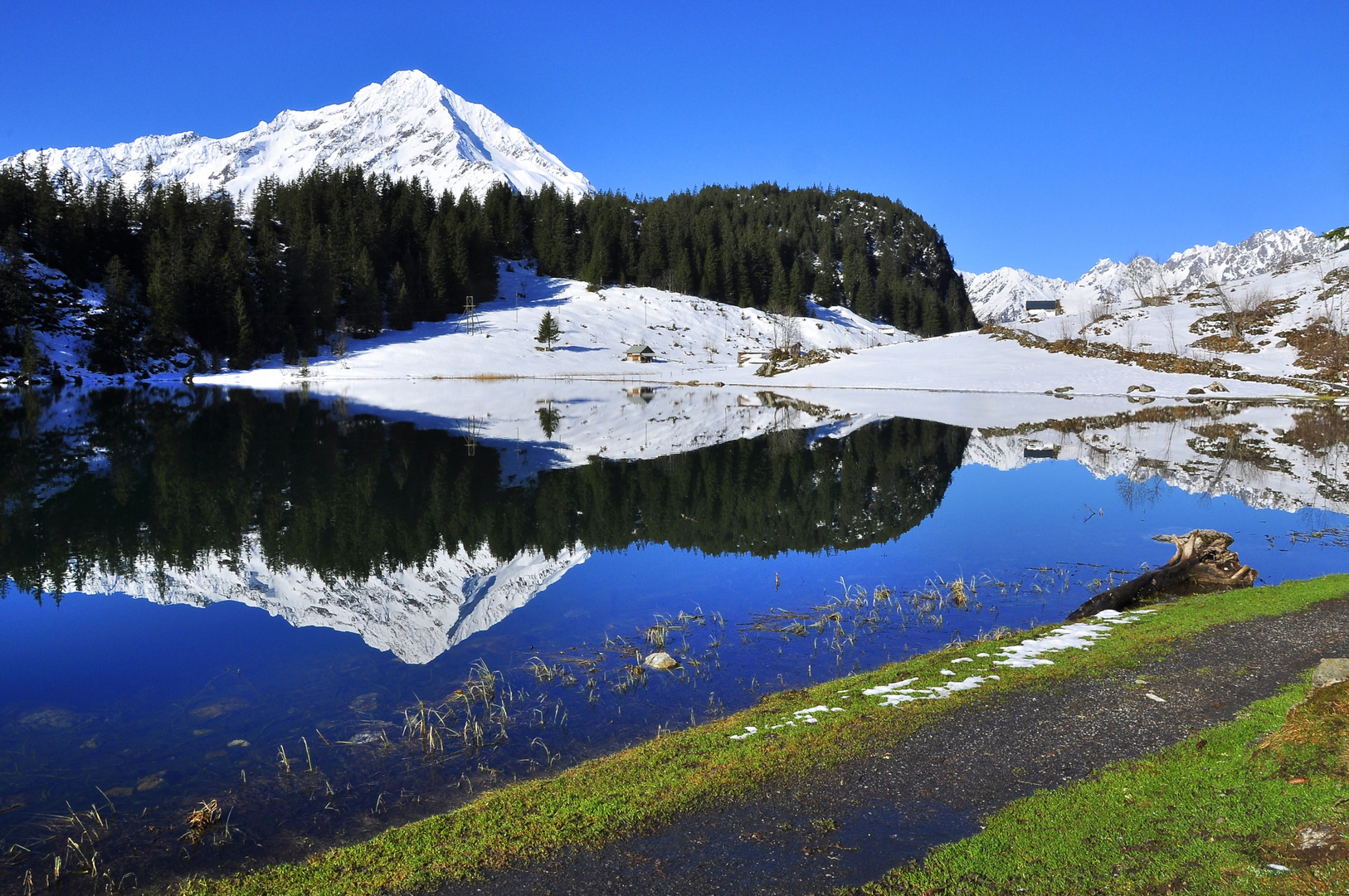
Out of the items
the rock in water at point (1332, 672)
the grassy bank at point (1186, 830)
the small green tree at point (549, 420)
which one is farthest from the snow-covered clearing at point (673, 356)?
the grassy bank at point (1186, 830)

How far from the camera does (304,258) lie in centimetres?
10075

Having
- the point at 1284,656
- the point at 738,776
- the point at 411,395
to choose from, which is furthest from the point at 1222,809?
the point at 411,395

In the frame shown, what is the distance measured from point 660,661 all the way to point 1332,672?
8.21m

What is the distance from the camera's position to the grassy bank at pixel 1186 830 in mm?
5707

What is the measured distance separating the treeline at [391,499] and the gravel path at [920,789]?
1042 centimetres

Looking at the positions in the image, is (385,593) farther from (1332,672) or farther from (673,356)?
(673,356)

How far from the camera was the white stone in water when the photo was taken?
12.3 metres

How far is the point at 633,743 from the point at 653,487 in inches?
674

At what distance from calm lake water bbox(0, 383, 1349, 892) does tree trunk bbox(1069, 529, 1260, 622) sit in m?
1.18

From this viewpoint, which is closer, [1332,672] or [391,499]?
[1332,672]

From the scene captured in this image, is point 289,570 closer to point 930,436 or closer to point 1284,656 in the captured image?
point 1284,656

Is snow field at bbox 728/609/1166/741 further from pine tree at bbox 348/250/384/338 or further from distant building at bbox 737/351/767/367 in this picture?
pine tree at bbox 348/250/384/338

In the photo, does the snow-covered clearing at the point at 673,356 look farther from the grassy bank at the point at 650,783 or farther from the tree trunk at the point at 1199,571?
the grassy bank at the point at 650,783

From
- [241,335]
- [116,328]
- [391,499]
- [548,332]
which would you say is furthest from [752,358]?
[391,499]
